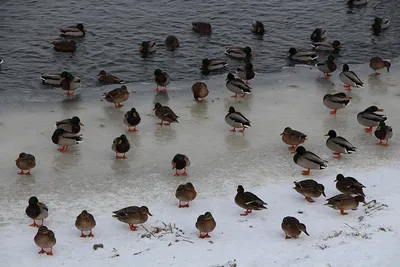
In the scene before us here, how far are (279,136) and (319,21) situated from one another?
9784mm

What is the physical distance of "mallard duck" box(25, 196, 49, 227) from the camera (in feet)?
42.4

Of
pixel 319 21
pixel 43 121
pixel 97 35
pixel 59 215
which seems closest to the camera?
pixel 59 215

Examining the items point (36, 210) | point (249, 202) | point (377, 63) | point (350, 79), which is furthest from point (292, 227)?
point (377, 63)

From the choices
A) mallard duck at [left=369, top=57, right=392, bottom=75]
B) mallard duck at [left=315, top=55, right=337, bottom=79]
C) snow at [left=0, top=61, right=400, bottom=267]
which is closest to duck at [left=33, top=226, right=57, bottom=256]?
snow at [left=0, top=61, right=400, bottom=267]

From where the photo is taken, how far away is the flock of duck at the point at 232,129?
1273 cm

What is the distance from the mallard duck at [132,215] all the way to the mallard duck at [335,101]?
21.3ft

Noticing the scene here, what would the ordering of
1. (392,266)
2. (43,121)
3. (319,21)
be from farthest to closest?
(319,21) → (43,121) → (392,266)

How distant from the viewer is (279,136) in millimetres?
16906

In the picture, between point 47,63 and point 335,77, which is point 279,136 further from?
point 47,63

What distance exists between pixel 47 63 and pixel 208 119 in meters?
5.86

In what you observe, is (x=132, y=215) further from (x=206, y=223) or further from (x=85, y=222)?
(x=206, y=223)

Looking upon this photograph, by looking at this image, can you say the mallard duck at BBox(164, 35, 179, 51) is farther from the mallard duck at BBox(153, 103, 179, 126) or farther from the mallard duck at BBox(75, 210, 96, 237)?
the mallard duck at BBox(75, 210, 96, 237)

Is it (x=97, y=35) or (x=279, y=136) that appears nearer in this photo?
(x=279, y=136)

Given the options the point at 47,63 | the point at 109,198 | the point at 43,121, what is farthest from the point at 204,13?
the point at 109,198
